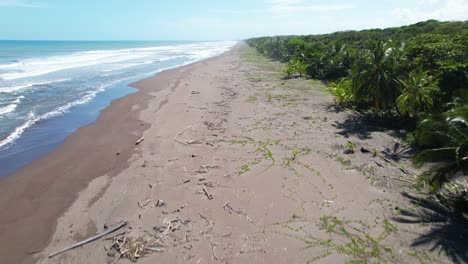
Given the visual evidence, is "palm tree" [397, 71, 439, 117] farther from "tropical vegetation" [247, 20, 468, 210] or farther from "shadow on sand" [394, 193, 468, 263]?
"shadow on sand" [394, 193, 468, 263]

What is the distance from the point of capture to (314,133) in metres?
12.4

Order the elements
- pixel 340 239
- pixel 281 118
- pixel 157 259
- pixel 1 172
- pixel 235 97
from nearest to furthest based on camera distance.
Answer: pixel 157 259 → pixel 340 239 → pixel 1 172 → pixel 281 118 → pixel 235 97

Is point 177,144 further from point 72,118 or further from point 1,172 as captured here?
point 72,118

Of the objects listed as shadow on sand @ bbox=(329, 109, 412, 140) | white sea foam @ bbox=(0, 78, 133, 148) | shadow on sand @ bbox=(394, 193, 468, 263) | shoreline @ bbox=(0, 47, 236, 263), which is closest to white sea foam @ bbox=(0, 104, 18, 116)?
white sea foam @ bbox=(0, 78, 133, 148)

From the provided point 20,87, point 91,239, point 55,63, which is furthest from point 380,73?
point 55,63

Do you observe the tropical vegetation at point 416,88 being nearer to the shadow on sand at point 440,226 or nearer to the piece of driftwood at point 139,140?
the shadow on sand at point 440,226

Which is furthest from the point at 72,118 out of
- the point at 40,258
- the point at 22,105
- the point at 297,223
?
the point at 297,223

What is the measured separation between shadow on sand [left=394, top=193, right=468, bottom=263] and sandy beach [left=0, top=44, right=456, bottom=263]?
0.20m

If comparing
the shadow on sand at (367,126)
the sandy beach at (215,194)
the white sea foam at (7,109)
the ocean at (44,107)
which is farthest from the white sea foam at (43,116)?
the shadow on sand at (367,126)

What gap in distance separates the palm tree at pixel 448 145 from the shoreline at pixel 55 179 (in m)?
8.67

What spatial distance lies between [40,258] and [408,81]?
13.9m

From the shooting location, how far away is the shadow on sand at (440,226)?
5.78 meters

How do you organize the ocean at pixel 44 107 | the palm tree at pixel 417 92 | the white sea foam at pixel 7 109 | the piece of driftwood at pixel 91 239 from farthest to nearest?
the white sea foam at pixel 7 109, the palm tree at pixel 417 92, the ocean at pixel 44 107, the piece of driftwood at pixel 91 239

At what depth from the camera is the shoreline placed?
21.5ft
